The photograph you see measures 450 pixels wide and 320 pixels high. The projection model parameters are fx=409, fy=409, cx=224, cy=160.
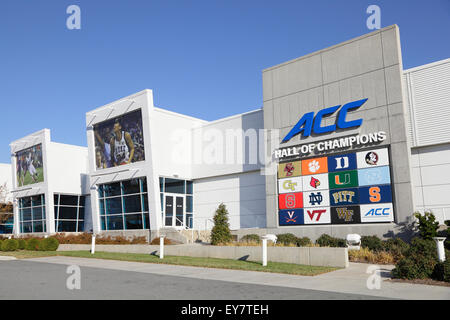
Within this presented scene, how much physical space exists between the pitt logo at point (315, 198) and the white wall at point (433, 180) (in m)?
5.05

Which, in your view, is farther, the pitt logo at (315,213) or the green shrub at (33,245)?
the green shrub at (33,245)

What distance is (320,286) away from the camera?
11.4 m

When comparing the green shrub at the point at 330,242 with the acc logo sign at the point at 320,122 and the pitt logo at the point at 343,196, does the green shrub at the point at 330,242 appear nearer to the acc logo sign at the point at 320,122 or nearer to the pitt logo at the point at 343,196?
the pitt logo at the point at 343,196

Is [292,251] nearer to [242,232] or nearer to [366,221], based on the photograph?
[366,221]

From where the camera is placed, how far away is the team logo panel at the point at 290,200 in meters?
24.8

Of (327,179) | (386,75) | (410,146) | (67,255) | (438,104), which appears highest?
(386,75)

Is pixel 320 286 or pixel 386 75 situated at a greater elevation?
pixel 386 75

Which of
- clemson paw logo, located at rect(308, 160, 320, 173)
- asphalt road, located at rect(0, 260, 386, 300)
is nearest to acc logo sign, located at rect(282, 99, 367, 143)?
clemson paw logo, located at rect(308, 160, 320, 173)

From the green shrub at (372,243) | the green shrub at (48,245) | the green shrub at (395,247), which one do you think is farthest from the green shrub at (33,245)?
the green shrub at (395,247)

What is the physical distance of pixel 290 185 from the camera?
2539cm

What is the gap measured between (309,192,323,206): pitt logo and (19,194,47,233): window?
98.7ft

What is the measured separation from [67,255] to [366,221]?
56.7 feet

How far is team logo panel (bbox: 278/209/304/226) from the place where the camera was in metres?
24.6
